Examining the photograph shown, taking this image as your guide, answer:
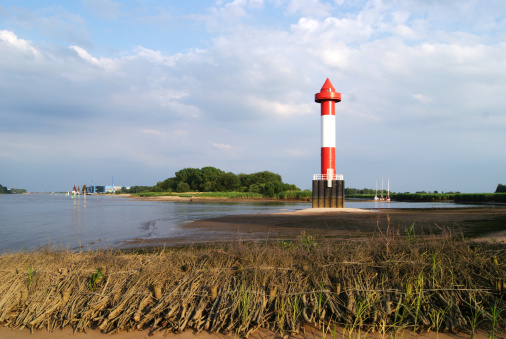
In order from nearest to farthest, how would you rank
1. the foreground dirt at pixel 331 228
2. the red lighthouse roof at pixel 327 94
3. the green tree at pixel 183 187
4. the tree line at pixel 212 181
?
the foreground dirt at pixel 331 228, the red lighthouse roof at pixel 327 94, the tree line at pixel 212 181, the green tree at pixel 183 187

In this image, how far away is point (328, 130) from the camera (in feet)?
99.8

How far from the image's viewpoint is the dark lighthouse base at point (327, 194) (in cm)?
3034

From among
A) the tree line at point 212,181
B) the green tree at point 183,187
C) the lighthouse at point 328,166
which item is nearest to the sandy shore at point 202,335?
the lighthouse at point 328,166

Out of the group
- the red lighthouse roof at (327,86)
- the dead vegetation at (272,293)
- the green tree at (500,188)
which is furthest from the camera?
the green tree at (500,188)

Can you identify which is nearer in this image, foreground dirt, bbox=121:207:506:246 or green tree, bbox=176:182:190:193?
foreground dirt, bbox=121:207:506:246

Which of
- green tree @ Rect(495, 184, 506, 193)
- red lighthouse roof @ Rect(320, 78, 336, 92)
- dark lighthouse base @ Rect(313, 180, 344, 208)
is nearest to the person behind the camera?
dark lighthouse base @ Rect(313, 180, 344, 208)

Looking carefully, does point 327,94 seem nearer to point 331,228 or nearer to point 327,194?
point 327,194

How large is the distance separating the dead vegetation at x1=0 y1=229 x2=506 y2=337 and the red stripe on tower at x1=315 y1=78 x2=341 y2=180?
25626 mm

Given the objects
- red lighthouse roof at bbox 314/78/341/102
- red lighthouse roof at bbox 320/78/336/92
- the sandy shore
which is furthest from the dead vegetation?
red lighthouse roof at bbox 320/78/336/92

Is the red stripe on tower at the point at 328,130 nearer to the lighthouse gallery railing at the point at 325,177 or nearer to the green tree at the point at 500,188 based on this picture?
the lighthouse gallery railing at the point at 325,177

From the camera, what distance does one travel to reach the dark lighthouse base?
3034cm

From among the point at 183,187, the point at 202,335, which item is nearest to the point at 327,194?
the point at 202,335

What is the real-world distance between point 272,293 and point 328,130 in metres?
27.3

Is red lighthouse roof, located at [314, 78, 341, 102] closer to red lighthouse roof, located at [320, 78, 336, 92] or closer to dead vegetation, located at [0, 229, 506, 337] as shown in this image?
red lighthouse roof, located at [320, 78, 336, 92]
